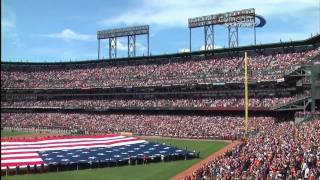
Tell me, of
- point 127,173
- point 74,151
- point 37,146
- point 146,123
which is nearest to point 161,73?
point 146,123

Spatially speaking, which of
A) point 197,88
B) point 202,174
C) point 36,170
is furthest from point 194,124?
point 202,174

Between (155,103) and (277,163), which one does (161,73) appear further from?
(277,163)

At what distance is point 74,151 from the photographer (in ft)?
118

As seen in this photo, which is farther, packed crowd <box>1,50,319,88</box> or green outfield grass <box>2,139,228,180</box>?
packed crowd <box>1,50,319,88</box>

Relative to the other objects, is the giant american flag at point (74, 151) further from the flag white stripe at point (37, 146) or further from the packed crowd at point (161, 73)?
the packed crowd at point (161, 73)

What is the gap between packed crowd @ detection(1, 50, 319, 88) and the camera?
56188 millimetres

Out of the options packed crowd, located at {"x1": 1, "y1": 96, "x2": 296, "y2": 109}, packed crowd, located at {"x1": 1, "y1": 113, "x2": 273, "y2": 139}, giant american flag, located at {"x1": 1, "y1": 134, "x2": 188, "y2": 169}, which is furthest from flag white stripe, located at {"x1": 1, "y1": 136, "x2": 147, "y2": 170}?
packed crowd, located at {"x1": 1, "y1": 96, "x2": 296, "y2": 109}

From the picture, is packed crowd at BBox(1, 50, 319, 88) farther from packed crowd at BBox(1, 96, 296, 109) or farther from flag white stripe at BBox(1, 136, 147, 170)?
flag white stripe at BBox(1, 136, 147, 170)

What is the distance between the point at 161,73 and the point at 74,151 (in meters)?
34.1

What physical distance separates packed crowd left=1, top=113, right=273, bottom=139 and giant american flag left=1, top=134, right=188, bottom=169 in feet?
21.8

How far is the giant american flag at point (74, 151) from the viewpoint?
102 ft

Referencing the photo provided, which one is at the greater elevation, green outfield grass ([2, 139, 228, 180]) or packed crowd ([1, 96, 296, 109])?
packed crowd ([1, 96, 296, 109])

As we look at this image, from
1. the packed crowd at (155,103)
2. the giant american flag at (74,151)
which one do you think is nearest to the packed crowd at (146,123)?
the packed crowd at (155,103)

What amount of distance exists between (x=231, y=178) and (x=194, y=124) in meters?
36.8
